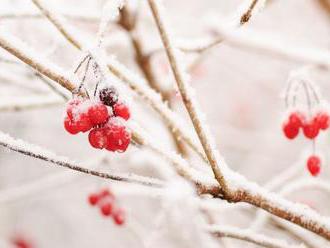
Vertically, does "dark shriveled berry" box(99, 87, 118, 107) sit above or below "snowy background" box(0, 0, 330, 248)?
below

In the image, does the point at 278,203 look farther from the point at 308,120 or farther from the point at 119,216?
the point at 119,216

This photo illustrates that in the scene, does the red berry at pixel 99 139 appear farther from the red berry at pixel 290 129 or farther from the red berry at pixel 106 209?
the red berry at pixel 106 209

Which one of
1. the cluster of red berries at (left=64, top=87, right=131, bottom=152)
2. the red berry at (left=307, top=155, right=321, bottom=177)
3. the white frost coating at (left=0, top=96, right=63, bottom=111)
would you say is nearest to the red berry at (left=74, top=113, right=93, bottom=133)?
the cluster of red berries at (left=64, top=87, right=131, bottom=152)

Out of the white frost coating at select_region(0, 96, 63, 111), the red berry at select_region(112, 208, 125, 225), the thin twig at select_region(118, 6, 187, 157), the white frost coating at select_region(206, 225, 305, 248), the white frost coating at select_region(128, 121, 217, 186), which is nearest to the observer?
the white frost coating at select_region(128, 121, 217, 186)

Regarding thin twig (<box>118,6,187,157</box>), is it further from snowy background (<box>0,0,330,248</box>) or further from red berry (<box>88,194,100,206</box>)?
red berry (<box>88,194,100,206</box>)

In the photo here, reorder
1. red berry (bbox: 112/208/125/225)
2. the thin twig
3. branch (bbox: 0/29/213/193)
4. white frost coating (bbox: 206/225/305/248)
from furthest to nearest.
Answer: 1. the thin twig
2. red berry (bbox: 112/208/125/225)
3. white frost coating (bbox: 206/225/305/248)
4. branch (bbox: 0/29/213/193)

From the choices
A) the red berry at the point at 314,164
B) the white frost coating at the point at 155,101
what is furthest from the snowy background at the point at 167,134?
the white frost coating at the point at 155,101

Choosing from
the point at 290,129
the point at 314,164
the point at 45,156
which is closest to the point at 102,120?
the point at 45,156
